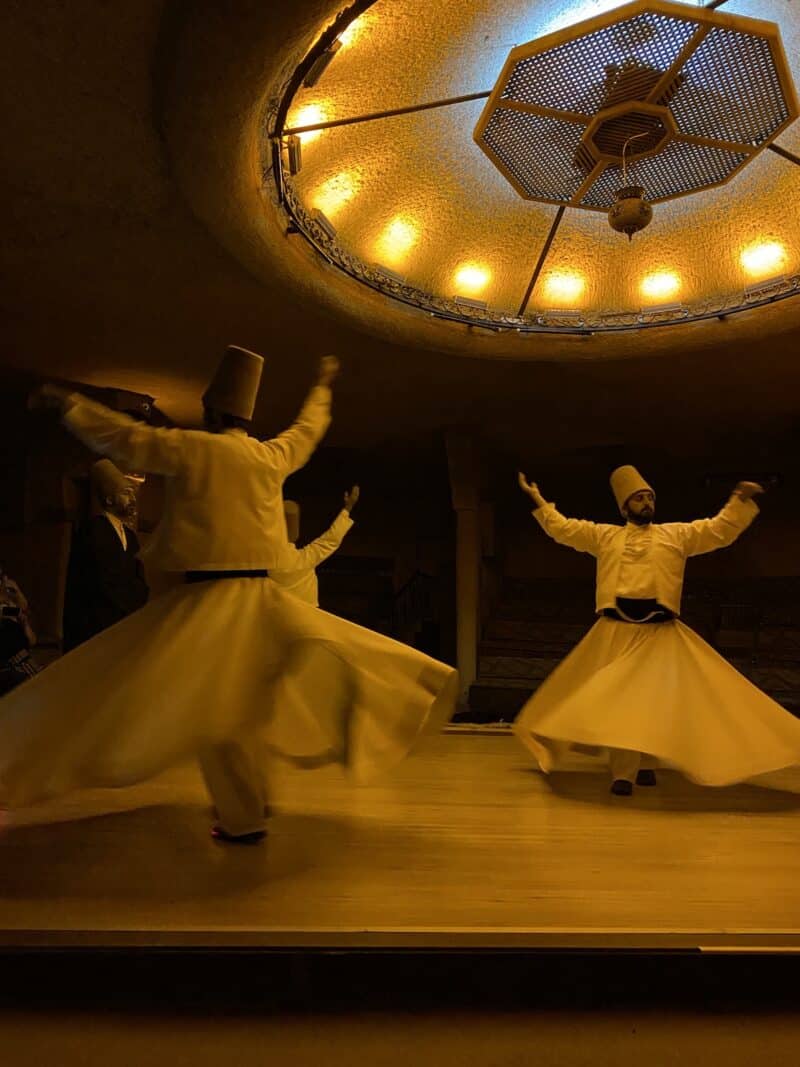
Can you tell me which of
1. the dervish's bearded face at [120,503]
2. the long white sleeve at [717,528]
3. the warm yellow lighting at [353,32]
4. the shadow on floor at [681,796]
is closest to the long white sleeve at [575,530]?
the long white sleeve at [717,528]

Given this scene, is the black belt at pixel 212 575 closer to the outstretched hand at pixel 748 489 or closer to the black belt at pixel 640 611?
the black belt at pixel 640 611

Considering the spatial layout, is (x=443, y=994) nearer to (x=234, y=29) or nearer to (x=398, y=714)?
(x=398, y=714)

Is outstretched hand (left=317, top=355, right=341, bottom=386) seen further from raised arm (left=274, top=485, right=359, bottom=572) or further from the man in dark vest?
raised arm (left=274, top=485, right=359, bottom=572)

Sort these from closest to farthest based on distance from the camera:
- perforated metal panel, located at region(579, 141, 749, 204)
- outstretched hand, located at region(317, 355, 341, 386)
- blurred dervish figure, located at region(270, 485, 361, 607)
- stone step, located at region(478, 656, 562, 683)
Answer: outstretched hand, located at region(317, 355, 341, 386)
perforated metal panel, located at region(579, 141, 749, 204)
blurred dervish figure, located at region(270, 485, 361, 607)
stone step, located at region(478, 656, 562, 683)

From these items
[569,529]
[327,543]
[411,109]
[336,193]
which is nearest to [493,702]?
[327,543]

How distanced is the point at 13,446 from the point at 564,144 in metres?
5.57

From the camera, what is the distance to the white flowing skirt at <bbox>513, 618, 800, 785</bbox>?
297 centimetres

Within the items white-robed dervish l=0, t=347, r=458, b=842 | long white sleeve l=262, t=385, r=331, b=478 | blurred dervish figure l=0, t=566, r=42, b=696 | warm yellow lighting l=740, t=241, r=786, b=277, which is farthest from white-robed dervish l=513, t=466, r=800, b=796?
warm yellow lighting l=740, t=241, r=786, b=277

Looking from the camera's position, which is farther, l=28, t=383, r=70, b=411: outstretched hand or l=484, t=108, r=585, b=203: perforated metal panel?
l=484, t=108, r=585, b=203: perforated metal panel

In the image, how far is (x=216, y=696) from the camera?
6.39 ft

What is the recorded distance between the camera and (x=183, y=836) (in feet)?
7.83

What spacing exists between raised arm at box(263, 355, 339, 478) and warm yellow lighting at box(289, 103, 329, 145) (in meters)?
2.04

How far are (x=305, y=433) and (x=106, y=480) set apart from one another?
1424mm

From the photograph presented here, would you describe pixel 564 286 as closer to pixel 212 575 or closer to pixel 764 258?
pixel 764 258
